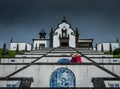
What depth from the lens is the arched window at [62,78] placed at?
2217 centimetres

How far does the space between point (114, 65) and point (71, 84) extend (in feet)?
20.0

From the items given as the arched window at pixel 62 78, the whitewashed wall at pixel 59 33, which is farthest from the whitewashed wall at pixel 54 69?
the whitewashed wall at pixel 59 33

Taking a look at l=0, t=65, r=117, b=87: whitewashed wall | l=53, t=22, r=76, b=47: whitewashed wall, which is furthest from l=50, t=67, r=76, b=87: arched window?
l=53, t=22, r=76, b=47: whitewashed wall

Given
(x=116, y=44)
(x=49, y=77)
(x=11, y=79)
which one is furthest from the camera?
(x=116, y=44)

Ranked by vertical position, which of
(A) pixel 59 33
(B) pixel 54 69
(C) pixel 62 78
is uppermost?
(A) pixel 59 33

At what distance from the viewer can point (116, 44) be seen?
7662 centimetres

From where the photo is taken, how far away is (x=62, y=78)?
22.3 m

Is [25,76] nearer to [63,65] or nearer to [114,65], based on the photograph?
[63,65]

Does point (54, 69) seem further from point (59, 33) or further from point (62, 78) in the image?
point (59, 33)

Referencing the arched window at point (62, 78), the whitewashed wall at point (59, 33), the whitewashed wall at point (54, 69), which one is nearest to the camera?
the arched window at point (62, 78)

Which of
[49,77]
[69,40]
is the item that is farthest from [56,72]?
[69,40]

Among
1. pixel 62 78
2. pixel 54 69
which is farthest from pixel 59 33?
pixel 62 78

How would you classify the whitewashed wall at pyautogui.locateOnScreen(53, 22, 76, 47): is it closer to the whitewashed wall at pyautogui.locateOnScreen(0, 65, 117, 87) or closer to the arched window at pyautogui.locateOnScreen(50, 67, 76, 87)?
the whitewashed wall at pyautogui.locateOnScreen(0, 65, 117, 87)

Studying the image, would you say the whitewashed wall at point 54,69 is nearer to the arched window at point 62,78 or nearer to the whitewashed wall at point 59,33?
the arched window at point 62,78
